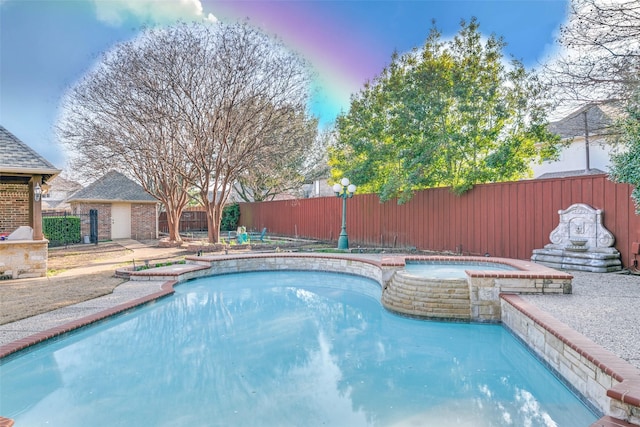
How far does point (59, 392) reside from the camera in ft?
12.2

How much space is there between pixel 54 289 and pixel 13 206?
16.4ft

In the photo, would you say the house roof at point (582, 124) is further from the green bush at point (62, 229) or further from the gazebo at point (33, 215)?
the green bush at point (62, 229)

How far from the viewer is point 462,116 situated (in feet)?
35.7

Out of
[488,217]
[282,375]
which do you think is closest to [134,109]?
→ [488,217]

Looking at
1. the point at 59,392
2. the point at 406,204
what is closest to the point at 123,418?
the point at 59,392

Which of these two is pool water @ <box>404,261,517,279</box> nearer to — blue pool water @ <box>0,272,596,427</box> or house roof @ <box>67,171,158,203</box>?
blue pool water @ <box>0,272,596,427</box>

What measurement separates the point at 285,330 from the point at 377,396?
2.26 meters

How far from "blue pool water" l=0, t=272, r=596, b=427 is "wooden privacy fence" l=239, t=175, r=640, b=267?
13.9ft

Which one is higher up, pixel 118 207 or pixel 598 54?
pixel 598 54

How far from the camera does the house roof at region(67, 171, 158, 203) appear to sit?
18697 mm

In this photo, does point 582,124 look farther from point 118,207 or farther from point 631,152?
point 118,207

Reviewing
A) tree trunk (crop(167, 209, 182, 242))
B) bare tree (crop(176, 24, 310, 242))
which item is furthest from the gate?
bare tree (crop(176, 24, 310, 242))

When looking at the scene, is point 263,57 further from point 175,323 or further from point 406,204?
point 175,323

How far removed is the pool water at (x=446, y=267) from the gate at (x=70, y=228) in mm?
14750
